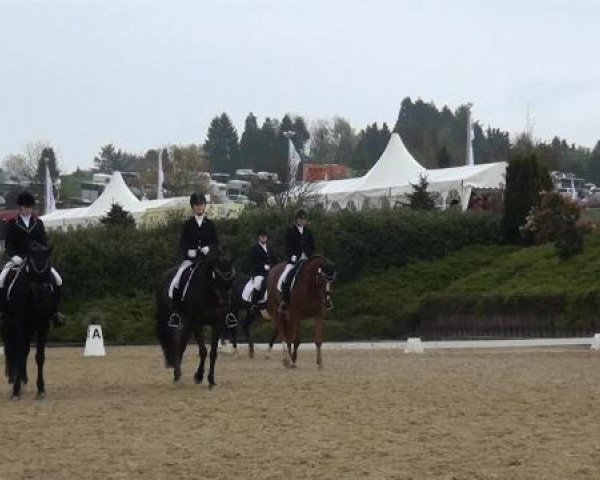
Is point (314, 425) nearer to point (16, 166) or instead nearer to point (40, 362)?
point (40, 362)

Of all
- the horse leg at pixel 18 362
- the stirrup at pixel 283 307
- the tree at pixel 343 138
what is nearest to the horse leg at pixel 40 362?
the horse leg at pixel 18 362

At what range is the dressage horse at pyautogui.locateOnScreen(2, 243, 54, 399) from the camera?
16875 millimetres

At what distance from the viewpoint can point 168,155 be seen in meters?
128

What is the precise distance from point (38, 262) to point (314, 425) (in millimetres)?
5245

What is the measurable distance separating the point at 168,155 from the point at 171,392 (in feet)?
365

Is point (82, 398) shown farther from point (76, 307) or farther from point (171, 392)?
point (76, 307)

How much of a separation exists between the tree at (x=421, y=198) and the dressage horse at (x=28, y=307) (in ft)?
106

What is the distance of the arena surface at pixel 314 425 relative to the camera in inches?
414

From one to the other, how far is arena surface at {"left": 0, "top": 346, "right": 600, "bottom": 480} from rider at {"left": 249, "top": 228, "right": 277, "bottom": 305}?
5.08m

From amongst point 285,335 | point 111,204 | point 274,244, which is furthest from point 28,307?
point 111,204

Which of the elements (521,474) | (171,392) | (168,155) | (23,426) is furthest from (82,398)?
(168,155)

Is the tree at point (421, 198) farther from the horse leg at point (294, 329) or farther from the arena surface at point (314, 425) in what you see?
the arena surface at point (314, 425)

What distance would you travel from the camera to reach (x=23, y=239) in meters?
17.5

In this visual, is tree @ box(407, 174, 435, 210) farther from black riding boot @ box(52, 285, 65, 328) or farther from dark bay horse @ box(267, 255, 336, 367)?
black riding boot @ box(52, 285, 65, 328)
